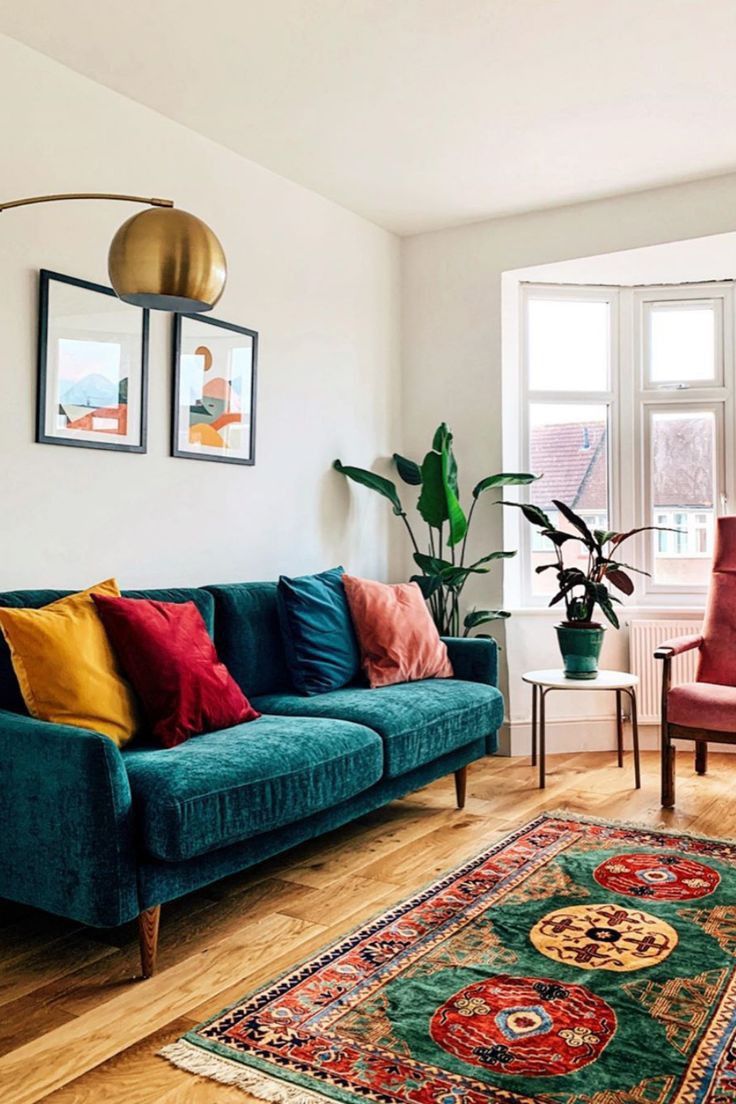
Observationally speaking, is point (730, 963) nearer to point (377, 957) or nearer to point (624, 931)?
point (624, 931)

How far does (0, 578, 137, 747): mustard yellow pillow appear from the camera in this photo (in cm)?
253

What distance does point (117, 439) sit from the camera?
3.45 metres

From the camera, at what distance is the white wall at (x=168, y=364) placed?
3.12 m

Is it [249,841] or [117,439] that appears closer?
[249,841]

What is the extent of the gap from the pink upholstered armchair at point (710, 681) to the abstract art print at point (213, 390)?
193 cm

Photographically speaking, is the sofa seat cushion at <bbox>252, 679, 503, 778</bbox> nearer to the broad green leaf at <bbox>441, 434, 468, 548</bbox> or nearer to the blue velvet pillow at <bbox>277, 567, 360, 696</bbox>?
the blue velvet pillow at <bbox>277, 567, 360, 696</bbox>

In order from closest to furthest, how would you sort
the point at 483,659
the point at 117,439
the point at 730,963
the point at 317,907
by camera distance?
the point at 730,963, the point at 317,907, the point at 117,439, the point at 483,659

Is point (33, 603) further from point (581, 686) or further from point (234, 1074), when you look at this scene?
point (581, 686)

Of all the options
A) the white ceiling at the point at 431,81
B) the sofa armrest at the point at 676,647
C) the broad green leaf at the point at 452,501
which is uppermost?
the white ceiling at the point at 431,81

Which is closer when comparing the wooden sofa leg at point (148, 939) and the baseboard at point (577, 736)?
the wooden sofa leg at point (148, 939)

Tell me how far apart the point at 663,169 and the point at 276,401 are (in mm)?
2006

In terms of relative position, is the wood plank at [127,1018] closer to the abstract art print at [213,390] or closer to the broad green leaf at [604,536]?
the abstract art print at [213,390]

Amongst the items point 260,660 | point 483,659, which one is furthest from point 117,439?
point 483,659

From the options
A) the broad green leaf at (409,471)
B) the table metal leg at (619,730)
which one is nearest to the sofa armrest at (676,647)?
the table metal leg at (619,730)
